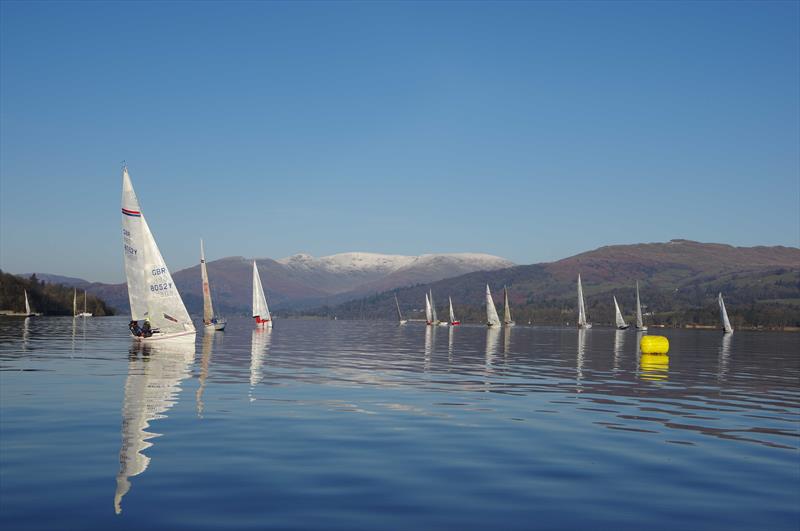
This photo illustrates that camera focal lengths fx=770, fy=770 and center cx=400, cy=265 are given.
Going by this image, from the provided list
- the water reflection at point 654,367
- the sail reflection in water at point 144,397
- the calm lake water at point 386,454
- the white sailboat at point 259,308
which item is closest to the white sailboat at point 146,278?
the sail reflection in water at point 144,397

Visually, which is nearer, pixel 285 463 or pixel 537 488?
pixel 537 488

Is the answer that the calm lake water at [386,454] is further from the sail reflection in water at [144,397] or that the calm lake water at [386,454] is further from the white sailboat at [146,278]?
the white sailboat at [146,278]

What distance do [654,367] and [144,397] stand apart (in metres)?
41.3

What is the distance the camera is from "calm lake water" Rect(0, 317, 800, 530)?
13.9 metres

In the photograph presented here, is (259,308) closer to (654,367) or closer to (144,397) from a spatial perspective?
(654,367)

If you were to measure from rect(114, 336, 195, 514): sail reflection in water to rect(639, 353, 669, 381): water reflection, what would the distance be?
2855 centimetres

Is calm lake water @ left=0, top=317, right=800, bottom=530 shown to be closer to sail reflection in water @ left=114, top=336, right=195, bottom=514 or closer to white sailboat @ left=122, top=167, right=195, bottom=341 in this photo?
sail reflection in water @ left=114, top=336, right=195, bottom=514

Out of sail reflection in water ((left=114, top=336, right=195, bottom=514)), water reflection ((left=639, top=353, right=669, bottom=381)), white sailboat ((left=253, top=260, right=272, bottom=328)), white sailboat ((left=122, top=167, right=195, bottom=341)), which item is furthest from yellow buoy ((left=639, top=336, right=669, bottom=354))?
white sailboat ((left=253, top=260, right=272, bottom=328))

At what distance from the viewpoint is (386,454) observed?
19.7 meters

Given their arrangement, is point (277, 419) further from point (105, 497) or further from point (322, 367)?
point (322, 367)

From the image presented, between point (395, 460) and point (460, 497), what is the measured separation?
153 inches

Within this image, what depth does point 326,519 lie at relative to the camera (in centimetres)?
1338

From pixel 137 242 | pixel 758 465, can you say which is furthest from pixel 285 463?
pixel 137 242

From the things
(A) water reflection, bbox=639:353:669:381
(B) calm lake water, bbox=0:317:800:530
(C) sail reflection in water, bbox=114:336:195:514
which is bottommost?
(A) water reflection, bbox=639:353:669:381
